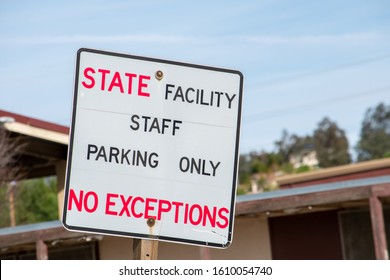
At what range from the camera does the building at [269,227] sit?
644 inches

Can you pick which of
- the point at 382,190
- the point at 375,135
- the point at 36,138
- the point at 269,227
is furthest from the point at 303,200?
the point at 375,135

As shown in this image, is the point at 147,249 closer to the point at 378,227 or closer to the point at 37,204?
the point at 378,227

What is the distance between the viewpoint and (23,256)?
21.3 metres

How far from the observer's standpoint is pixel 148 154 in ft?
12.5

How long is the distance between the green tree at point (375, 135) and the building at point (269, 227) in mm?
71288

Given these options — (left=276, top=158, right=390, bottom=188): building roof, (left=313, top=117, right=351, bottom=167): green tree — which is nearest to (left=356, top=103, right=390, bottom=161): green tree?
(left=313, top=117, right=351, bottom=167): green tree

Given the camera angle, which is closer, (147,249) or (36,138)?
(147,249)

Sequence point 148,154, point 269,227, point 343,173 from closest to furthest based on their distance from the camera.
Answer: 1. point 148,154
2. point 269,227
3. point 343,173

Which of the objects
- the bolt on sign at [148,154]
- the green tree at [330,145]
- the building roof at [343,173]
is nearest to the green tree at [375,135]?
the green tree at [330,145]

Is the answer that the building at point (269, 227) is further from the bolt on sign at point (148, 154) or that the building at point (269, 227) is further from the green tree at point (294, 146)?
the green tree at point (294, 146)

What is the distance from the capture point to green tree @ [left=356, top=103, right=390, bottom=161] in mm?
91125

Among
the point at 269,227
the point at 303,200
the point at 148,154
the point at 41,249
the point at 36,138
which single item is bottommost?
the point at 148,154

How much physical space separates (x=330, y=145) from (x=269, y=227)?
3201 inches
